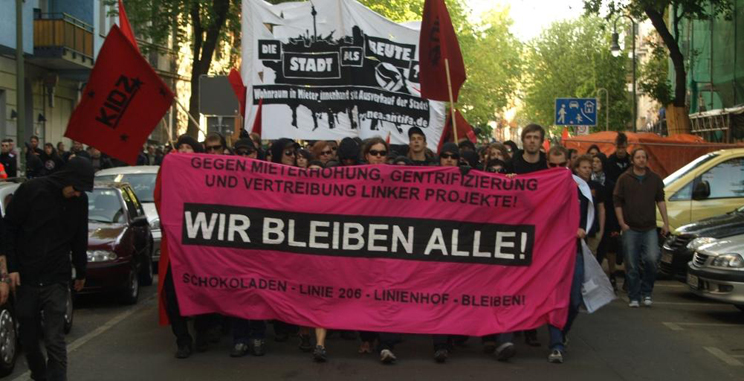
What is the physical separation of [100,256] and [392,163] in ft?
13.0

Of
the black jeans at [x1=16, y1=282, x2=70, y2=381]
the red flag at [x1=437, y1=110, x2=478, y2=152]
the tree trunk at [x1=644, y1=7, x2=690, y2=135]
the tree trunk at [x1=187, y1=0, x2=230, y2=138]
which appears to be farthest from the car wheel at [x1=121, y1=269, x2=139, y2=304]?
the tree trunk at [x1=644, y1=7, x2=690, y2=135]

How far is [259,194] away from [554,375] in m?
2.87

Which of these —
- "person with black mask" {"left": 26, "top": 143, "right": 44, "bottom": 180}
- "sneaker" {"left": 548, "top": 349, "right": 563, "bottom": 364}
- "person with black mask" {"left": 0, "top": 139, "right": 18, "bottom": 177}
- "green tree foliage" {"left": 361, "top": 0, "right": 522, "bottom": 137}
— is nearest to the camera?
"sneaker" {"left": 548, "top": 349, "right": 563, "bottom": 364}

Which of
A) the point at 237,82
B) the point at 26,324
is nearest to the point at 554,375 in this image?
the point at 26,324

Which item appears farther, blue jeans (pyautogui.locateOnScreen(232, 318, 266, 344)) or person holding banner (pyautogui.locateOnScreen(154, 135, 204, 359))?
blue jeans (pyautogui.locateOnScreen(232, 318, 266, 344))

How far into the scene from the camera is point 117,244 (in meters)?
12.6

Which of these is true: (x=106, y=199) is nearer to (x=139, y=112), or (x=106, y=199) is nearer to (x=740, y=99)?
(x=139, y=112)

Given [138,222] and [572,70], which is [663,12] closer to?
[138,222]

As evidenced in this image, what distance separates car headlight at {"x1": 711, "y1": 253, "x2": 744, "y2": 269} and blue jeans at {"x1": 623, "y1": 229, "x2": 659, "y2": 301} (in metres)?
0.92

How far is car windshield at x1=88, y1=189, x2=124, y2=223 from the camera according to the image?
13430 millimetres

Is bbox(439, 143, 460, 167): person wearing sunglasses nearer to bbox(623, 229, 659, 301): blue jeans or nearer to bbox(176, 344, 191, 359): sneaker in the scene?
bbox(176, 344, 191, 359): sneaker

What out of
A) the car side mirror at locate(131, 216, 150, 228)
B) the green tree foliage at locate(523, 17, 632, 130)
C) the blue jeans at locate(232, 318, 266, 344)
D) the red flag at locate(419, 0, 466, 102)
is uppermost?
the green tree foliage at locate(523, 17, 632, 130)

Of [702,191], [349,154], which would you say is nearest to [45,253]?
[349,154]

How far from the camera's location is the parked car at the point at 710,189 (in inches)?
647
